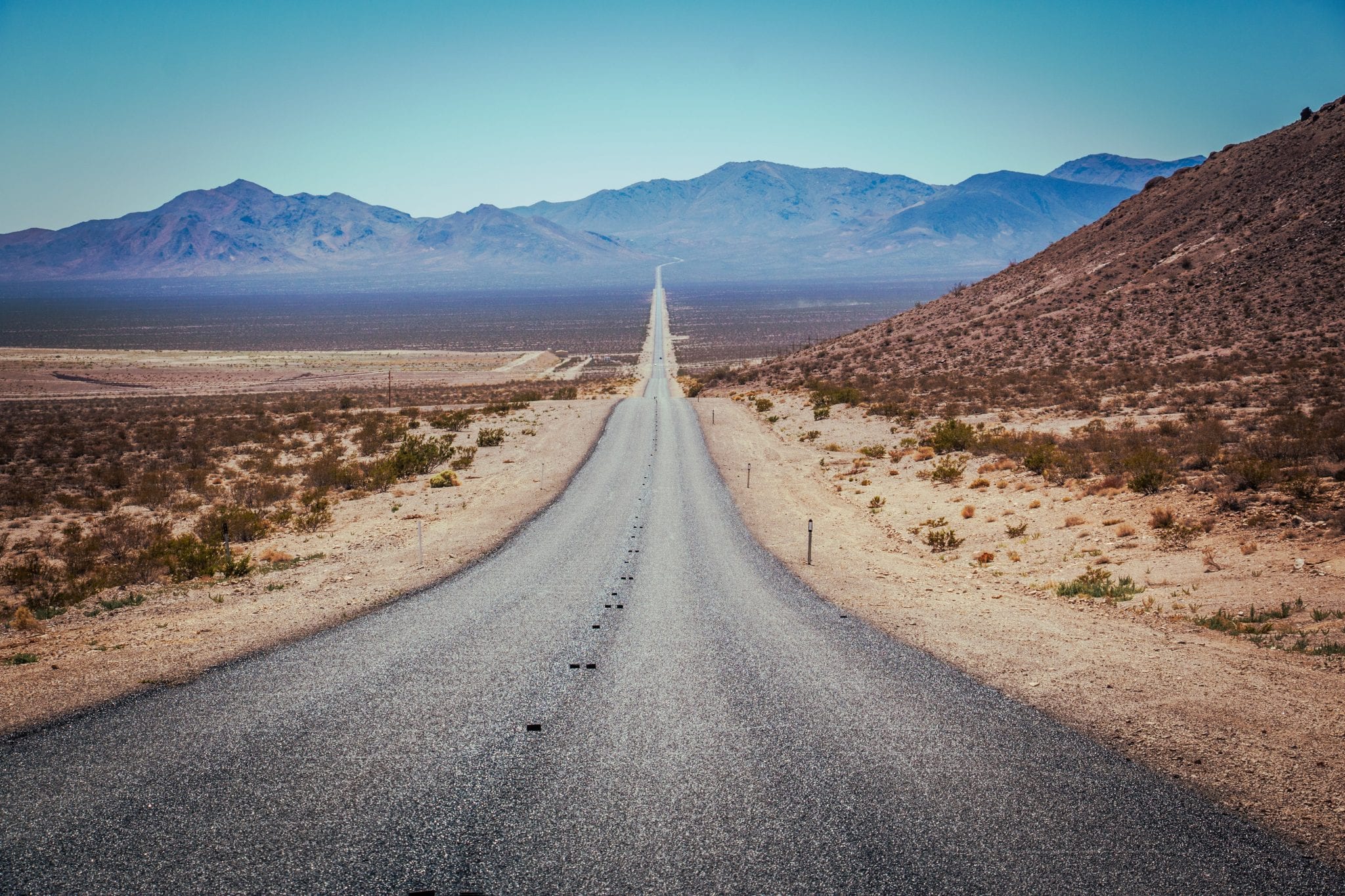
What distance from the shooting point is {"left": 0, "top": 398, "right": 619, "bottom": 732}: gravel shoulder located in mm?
10094

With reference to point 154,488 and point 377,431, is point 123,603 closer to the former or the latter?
point 154,488

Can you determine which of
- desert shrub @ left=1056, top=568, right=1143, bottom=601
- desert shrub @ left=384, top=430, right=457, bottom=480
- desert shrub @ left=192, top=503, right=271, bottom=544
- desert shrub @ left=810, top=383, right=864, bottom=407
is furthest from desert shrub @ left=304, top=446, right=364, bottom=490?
desert shrub @ left=810, top=383, right=864, bottom=407

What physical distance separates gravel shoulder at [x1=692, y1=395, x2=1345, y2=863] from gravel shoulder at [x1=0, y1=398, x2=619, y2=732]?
9116 mm

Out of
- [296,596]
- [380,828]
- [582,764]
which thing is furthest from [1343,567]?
[296,596]

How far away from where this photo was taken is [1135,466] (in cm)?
2098

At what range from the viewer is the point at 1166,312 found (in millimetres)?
52062

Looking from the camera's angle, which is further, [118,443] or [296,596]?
[118,443]

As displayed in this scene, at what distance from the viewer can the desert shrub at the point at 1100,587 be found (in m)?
14.1

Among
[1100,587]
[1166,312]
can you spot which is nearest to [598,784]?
[1100,587]

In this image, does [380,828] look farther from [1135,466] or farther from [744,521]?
[1135,466]

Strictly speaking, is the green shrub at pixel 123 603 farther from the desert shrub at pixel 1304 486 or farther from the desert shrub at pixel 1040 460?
the desert shrub at pixel 1040 460

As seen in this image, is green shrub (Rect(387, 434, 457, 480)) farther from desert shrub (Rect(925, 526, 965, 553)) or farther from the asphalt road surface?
desert shrub (Rect(925, 526, 965, 553))

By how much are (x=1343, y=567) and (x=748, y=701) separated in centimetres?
1126

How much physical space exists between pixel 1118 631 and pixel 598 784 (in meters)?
9.56
